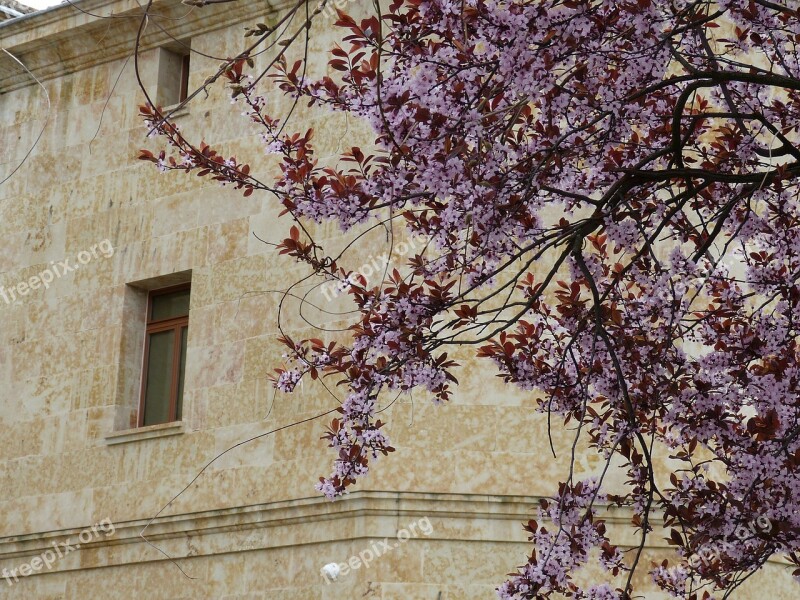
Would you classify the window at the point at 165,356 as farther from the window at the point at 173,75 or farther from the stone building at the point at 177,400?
the window at the point at 173,75

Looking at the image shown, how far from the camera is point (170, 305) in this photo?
17000mm

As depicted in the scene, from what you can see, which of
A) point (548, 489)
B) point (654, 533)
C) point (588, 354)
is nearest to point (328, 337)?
point (548, 489)

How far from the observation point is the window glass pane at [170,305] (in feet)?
55.4

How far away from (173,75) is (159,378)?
382 centimetres

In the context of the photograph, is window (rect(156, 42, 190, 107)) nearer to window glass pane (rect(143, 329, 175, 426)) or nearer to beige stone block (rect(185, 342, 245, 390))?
window glass pane (rect(143, 329, 175, 426))

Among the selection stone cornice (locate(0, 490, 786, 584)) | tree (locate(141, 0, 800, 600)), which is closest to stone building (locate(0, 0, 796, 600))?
stone cornice (locate(0, 490, 786, 584))

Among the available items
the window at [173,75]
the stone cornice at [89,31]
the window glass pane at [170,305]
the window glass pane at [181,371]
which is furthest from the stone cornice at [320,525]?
the stone cornice at [89,31]

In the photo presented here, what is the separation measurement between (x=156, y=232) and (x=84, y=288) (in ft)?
4.08

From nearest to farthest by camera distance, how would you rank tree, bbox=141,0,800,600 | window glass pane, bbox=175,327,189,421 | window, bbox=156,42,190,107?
tree, bbox=141,0,800,600 → window glass pane, bbox=175,327,189,421 → window, bbox=156,42,190,107

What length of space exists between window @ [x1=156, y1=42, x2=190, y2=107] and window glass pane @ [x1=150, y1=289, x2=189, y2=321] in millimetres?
2404

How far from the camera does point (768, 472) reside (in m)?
7.92

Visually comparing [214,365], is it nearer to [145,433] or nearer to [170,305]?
[145,433]

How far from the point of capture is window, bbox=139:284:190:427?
16656mm

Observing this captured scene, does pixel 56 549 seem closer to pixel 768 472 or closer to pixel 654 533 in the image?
pixel 654 533
